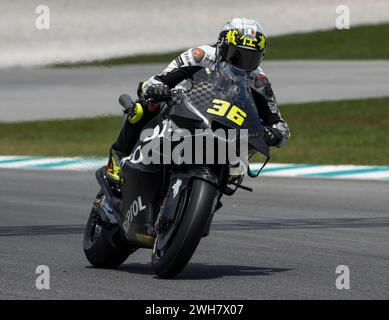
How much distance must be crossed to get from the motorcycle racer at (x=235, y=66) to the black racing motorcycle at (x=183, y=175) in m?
0.07

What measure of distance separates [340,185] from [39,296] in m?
8.06

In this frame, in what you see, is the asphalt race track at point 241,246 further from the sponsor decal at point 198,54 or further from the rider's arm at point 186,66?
the sponsor decal at point 198,54

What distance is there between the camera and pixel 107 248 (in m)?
7.52

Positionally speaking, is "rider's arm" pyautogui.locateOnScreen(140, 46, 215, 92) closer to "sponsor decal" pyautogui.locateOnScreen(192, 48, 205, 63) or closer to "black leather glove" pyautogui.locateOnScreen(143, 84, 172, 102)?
"sponsor decal" pyautogui.locateOnScreen(192, 48, 205, 63)

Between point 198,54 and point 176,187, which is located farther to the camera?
point 198,54

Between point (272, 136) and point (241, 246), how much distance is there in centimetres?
200

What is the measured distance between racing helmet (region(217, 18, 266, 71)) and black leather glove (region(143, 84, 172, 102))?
396 millimetres

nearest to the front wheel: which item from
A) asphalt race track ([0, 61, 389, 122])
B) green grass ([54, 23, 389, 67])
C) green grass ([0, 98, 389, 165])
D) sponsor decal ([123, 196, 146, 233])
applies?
sponsor decal ([123, 196, 146, 233])

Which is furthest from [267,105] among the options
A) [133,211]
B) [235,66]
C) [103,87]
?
[103,87]

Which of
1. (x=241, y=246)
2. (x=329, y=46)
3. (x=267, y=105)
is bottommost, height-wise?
(x=241, y=246)

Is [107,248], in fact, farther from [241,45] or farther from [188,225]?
[241,45]

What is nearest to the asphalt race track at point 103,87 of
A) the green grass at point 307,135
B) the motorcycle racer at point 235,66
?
the green grass at point 307,135

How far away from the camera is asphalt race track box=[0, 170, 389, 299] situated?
6500mm

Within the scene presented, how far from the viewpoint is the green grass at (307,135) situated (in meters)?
17.8
